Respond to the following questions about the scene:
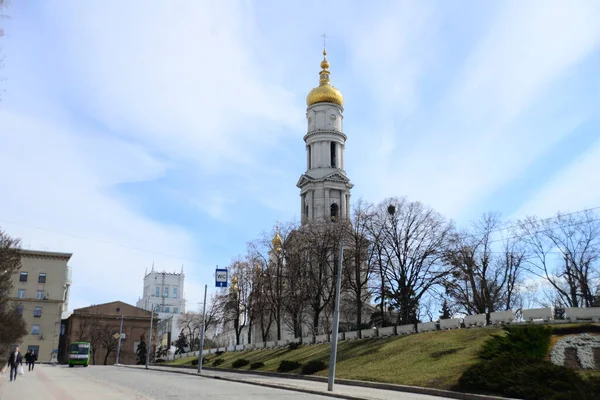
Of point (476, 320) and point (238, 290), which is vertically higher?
point (238, 290)

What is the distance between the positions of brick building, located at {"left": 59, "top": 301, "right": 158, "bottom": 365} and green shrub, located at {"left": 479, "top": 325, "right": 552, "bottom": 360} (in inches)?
3027

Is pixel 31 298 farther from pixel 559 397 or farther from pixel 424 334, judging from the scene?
pixel 559 397

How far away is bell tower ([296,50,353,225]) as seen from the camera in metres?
67.2

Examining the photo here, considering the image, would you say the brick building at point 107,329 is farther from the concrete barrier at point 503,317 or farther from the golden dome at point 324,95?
the concrete barrier at point 503,317

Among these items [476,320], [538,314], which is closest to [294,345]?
[476,320]

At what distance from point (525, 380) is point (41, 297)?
79.4 metres

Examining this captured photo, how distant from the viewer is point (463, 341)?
2883 centimetres

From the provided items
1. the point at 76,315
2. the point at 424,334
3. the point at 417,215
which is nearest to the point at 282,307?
the point at 417,215

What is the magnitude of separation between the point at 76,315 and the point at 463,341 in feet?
263

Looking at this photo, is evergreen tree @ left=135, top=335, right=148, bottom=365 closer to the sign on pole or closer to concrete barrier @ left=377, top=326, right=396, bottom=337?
the sign on pole

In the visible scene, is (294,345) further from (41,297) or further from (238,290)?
(41,297)

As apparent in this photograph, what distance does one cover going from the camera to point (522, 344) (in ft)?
72.0

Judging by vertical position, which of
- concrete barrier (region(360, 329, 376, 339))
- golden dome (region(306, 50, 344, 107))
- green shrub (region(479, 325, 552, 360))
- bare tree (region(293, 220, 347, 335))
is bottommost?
green shrub (region(479, 325, 552, 360))

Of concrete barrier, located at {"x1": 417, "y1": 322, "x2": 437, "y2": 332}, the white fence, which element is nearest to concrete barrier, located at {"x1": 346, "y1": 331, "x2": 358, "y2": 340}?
the white fence
